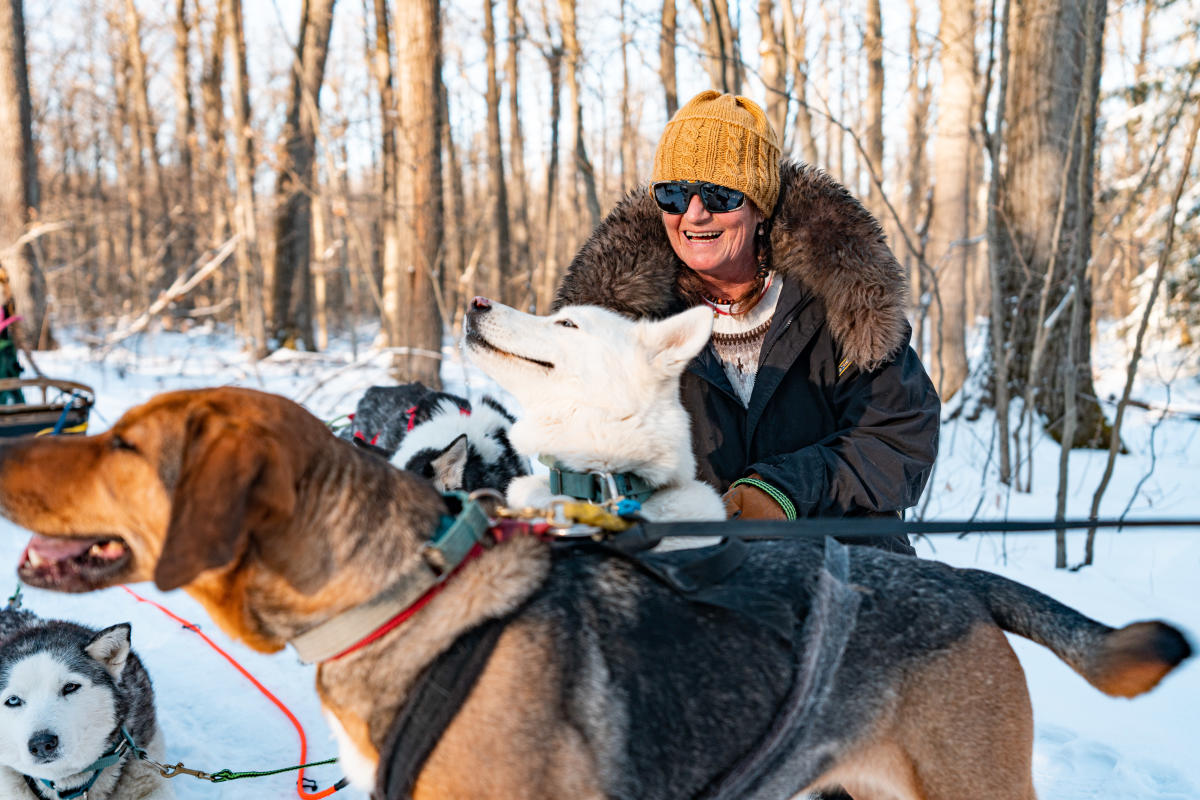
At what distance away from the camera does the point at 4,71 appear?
1477 centimetres

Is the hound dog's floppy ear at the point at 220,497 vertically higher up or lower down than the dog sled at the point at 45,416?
higher up

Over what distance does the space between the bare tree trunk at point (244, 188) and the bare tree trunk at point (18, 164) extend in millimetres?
3276

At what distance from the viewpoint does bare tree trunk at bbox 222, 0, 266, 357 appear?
48.9 ft

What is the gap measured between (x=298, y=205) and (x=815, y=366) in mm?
17858

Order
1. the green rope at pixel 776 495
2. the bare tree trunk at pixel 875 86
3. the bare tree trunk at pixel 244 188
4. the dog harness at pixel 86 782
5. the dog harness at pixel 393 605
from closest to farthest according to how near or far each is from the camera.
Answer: the dog harness at pixel 393 605, the green rope at pixel 776 495, the dog harness at pixel 86 782, the bare tree trunk at pixel 244 188, the bare tree trunk at pixel 875 86

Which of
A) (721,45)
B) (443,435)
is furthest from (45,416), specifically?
(721,45)

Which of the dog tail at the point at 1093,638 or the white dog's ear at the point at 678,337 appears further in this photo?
the white dog's ear at the point at 678,337

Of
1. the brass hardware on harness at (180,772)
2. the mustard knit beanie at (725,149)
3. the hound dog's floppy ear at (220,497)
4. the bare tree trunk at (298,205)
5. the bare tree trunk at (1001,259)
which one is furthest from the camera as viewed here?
the bare tree trunk at (298,205)

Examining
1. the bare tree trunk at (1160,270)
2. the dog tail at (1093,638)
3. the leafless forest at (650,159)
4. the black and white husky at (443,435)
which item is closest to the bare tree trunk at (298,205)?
the leafless forest at (650,159)

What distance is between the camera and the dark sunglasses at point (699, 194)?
3.69 meters

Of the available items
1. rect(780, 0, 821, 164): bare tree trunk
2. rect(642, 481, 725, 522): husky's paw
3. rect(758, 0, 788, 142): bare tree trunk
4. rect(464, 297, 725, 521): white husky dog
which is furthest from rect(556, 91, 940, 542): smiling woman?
rect(758, 0, 788, 142): bare tree trunk

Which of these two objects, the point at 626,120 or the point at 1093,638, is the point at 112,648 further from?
the point at 626,120

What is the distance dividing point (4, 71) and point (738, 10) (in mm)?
13136

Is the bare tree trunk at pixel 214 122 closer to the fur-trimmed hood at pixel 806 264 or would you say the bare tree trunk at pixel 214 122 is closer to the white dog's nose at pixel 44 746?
the fur-trimmed hood at pixel 806 264
